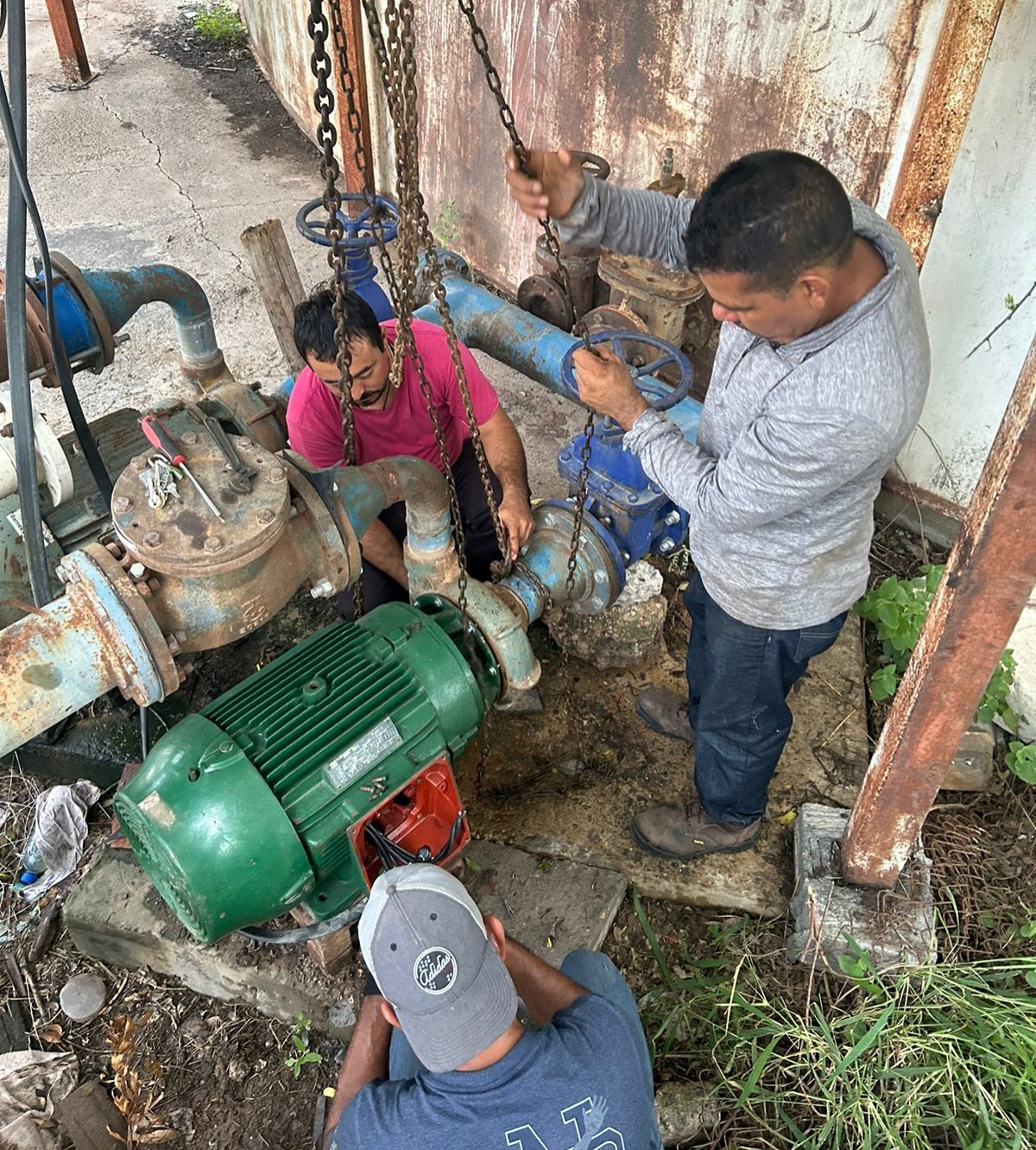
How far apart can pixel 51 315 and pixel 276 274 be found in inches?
62.3

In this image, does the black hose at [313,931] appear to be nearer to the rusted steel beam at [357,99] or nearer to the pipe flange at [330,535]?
the pipe flange at [330,535]

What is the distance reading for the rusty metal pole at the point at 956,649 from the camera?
163 cm

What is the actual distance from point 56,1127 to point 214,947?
525mm

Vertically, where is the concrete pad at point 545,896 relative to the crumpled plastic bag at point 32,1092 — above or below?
above

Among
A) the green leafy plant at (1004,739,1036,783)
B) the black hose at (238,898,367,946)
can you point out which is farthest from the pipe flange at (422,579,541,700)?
the green leafy plant at (1004,739,1036,783)

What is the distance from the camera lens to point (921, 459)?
351cm

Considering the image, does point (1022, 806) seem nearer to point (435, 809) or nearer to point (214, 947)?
point (435, 809)

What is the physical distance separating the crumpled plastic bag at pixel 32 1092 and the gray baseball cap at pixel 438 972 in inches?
53.7

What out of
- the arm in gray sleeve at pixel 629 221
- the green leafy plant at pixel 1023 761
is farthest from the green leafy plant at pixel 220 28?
the green leafy plant at pixel 1023 761

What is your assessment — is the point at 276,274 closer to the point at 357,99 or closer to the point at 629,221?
the point at 629,221

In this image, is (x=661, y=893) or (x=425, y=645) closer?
(x=425, y=645)

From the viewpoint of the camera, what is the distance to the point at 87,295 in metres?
2.48

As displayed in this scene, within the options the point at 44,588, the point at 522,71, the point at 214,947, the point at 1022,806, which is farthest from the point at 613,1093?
the point at 522,71

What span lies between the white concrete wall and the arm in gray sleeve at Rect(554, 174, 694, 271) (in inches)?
51.6
